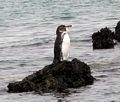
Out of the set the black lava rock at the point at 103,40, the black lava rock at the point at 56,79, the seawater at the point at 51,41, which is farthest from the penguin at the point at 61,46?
the black lava rock at the point at 103,40

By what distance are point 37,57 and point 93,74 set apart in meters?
6.12

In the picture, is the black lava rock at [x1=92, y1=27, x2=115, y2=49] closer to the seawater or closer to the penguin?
the seawater

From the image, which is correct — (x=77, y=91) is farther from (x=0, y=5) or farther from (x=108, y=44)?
(x=0, y=5)

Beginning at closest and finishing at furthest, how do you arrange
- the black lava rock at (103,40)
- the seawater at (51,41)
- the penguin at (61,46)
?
the seawater at (51,41)
the penguin at (61,46)
the black lava rock at (103,40)

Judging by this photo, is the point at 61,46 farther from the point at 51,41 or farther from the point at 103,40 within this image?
the point at 51,41

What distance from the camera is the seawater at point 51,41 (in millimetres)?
16578

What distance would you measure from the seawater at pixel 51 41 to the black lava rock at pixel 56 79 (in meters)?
0.28

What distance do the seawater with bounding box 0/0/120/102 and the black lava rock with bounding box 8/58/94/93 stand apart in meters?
0.28

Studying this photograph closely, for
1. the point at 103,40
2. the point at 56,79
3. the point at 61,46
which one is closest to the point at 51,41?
the point at 103,40

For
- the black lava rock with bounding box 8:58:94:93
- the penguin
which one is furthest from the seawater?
the penguin

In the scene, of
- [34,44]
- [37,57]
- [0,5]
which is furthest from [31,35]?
[0,5]

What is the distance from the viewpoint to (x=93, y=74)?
19125mm

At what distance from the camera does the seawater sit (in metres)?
16.6

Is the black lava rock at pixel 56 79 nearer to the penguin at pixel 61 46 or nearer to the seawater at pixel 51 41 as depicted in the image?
the seawater at pixel 51 41
